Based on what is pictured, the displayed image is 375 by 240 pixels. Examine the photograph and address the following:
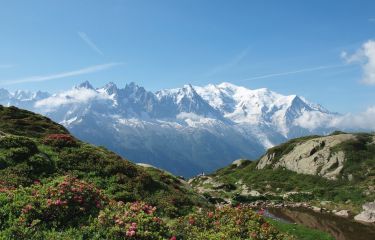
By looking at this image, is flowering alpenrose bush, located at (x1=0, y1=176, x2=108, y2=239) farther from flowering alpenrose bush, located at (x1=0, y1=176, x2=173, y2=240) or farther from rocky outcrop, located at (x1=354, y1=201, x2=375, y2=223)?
rocky outcrop, located at (x1=354, y1=201, x2=375, y2=223)

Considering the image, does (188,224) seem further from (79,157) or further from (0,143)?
(0,143)

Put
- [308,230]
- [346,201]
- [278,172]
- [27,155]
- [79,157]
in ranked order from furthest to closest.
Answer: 1. [278,172]
2. [346,201]
3. [308,230]
4. [79,157]
5. [27,155]

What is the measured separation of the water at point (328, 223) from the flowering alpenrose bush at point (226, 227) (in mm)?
30982

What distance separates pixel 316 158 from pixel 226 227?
77.8 meters

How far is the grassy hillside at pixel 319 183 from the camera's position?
70.4 metres

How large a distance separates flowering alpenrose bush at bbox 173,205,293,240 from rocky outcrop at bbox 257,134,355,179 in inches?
2687

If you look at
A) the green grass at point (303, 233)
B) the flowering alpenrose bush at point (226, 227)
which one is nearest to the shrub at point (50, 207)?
the flowering alpenrose bush at point (226, 227)

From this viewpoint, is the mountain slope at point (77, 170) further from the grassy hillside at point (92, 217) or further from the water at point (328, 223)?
the water at point (328, 223)

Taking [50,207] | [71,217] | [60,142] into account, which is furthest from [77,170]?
[50,207]

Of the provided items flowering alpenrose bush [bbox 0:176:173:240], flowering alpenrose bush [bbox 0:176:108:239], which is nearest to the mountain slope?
flowering alpenrose bush [bbox 0:176:108:239]

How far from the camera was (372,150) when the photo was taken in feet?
295

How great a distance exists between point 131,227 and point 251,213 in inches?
283

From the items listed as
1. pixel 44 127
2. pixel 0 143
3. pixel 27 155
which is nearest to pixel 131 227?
pixel 27 155

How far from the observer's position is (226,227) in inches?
768
